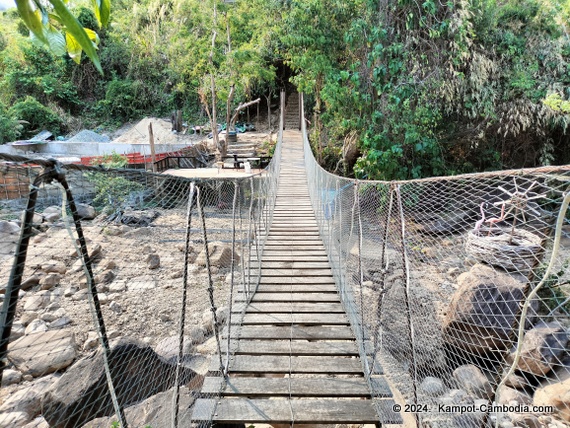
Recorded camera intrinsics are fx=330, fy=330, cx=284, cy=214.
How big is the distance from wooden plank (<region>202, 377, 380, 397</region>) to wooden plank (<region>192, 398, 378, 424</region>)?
4 cm

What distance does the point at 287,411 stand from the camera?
4.69 feet

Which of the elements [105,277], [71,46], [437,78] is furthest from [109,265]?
[437,78]

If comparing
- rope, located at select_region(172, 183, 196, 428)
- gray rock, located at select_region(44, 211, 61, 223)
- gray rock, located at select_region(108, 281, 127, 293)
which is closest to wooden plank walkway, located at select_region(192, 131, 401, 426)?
rope, located at select_region(172, 183, 196, 428)

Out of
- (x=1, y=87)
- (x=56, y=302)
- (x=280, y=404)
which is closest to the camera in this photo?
(x=280, y=404)

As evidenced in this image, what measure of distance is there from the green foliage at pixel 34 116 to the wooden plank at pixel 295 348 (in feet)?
43.3

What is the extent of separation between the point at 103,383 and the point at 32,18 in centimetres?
212

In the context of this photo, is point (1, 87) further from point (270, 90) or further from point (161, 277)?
point (161, 277)

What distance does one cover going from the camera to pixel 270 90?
42.2 ft

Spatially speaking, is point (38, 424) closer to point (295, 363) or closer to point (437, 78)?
point (295, 363)

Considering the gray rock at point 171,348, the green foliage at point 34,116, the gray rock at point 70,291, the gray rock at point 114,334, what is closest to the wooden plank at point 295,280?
the gray rock at point 171,348

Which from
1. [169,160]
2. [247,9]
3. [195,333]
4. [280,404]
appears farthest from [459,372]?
[247,9]

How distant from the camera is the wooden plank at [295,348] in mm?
1796

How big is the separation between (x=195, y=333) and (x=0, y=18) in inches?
762

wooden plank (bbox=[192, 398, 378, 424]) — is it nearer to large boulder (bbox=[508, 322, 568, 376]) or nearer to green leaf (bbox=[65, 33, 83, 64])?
green leaf (bbox=[65, 33, 83, 64])
